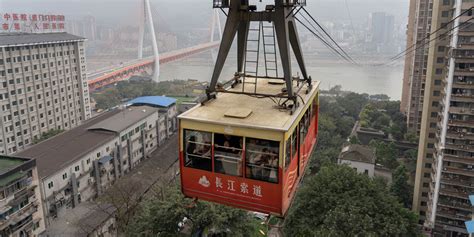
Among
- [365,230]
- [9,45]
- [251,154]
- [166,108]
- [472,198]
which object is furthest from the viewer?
[166,108]

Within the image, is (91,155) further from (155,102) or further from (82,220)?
(155,102)

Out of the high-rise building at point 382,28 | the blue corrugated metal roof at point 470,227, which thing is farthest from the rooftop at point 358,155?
the high-rise building at point 382,28


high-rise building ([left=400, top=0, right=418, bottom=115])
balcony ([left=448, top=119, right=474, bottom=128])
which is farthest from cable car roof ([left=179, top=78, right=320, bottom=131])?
high-rise building ([left=400, top=0, right=418, bottom=115])

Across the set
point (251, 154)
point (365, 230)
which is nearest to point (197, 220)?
point (365, 230)

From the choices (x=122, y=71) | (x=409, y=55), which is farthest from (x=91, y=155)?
(x=122, y=71)

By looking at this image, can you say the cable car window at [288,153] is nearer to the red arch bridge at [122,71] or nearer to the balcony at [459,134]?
the balcony at [459,134]

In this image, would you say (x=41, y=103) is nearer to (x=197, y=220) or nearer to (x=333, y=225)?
(x=197, y=220)
